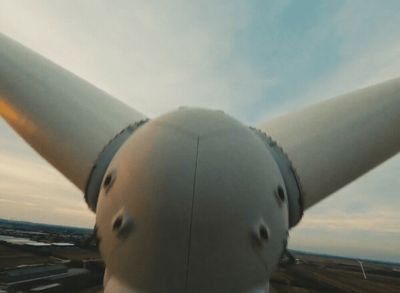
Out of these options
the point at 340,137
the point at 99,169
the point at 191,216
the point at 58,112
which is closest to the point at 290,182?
the point at 340,137

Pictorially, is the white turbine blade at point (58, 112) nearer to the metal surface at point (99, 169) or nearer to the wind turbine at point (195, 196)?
the wind turbine at point (195, 196)

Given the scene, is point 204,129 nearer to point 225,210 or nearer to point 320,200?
point 225,210

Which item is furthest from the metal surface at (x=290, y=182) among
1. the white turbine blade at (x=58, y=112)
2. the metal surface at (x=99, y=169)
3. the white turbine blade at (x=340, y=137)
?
the white turbine blade at (x=58, y=112)

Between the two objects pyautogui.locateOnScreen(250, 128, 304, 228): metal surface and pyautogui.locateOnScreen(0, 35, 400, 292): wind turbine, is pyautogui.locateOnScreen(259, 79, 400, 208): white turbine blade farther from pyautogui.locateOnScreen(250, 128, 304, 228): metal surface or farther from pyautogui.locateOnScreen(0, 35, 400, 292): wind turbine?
pyautogui.locateOnScreen(250, 128, 304, 228): metal surface

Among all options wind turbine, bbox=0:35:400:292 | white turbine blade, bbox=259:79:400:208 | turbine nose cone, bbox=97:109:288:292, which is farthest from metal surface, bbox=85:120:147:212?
white turbine blade, bbox=259:79:400:208

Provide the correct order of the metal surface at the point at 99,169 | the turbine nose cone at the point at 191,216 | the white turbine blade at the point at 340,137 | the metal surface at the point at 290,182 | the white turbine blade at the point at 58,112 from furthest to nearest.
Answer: the white turbine blade at the point at 58,112
the white turbine blade at the point at 340,137
the metal surface at the point at 99,169
the metal surface at the point at 290,182
the turbine nose cone at the point at 191,216
